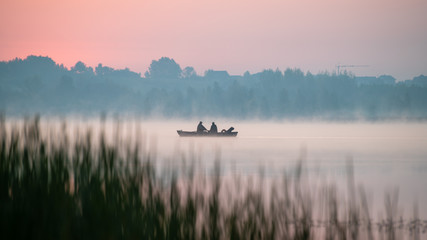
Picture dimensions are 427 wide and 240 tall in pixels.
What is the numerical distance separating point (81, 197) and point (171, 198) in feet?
2.06

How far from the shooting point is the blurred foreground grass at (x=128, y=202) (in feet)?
13.8

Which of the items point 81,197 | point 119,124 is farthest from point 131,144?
point 81,197

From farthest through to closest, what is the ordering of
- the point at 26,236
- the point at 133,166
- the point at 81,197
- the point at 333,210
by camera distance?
the point at 133,166
the point at 81,197
the point at 333,210
the point at 26,236

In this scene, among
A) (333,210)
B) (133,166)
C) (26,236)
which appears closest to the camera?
(26,236)

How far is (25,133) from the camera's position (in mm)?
5051

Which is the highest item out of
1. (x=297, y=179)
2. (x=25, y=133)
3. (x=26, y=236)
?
(x=25, y=133)

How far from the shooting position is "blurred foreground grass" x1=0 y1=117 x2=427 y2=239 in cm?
420

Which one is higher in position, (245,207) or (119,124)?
(119,124)

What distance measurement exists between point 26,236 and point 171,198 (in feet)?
3.46

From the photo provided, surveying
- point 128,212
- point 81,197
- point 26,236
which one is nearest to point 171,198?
point 128,212

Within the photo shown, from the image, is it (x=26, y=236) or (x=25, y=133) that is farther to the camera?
(x=25, y=133)

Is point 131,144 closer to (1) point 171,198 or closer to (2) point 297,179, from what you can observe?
(1) point 171,198

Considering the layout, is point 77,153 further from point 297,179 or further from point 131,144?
point 297,179

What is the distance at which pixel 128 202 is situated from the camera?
4594mm
